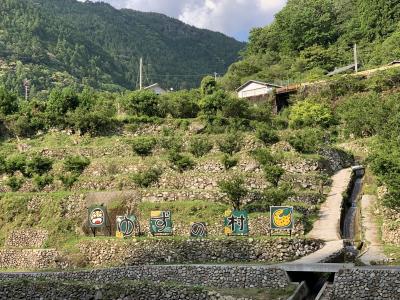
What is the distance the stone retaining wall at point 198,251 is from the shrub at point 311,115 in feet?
76.2

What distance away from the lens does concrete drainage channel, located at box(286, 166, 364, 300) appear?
2380cm

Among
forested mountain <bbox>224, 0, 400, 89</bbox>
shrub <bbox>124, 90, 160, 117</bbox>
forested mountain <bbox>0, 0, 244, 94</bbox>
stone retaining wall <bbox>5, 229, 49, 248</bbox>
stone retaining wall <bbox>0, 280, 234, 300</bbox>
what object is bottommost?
stone retaining wall <bbox>0, 280, 234, 300</bbox>

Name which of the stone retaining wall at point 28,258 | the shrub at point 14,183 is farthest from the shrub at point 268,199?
the shrub at point 14,183

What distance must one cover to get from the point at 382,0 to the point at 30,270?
206 feet

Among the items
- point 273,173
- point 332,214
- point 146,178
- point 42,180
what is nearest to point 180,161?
point 146,178

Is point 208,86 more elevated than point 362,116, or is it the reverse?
point 208,86

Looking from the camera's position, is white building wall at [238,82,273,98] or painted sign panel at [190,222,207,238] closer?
painted sign panel at [190,222,207,238]

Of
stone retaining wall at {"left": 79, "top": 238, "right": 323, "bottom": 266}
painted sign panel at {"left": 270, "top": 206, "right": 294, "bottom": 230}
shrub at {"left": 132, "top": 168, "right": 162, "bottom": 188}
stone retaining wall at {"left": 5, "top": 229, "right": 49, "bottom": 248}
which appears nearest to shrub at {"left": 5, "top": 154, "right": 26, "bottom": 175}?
stone retaining wall at {"left": 5, "top": 229, "right": 49, "bottom": 248}

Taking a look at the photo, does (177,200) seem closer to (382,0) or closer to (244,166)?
(244,166)

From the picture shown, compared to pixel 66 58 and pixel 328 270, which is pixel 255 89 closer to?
pixel 328 270

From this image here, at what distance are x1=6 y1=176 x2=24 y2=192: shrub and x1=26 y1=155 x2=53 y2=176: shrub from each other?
108cm

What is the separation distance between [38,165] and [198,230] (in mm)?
16452

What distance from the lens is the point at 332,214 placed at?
110 ft

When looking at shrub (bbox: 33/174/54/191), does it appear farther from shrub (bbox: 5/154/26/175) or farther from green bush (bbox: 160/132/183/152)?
green bush (bbox: 160/132/183/152)
